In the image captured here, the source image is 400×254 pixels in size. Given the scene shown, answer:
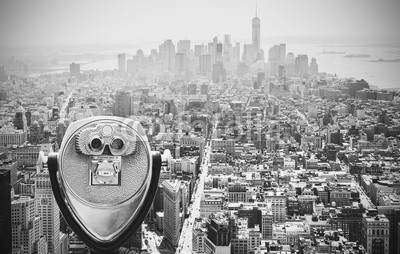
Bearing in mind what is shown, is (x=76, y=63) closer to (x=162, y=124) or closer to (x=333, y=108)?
(x=162, y=124)

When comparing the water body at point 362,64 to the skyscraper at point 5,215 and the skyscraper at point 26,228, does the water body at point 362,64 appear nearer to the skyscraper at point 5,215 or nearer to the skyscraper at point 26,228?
the skyscraper at point 26,228

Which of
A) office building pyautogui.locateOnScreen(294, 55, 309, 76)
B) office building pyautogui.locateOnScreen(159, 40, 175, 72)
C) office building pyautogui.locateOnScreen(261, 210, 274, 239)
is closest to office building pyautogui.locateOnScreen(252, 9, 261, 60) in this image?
office building pyautogui.locateOnScreen(294, 55, 309, 76)

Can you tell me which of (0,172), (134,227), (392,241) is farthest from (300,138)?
(134,227)

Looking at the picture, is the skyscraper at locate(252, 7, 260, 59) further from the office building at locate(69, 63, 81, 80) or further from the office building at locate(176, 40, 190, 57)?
the office building at locate(69, 63, 81, 80)

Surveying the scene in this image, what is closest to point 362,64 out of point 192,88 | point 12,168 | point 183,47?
point 183,47

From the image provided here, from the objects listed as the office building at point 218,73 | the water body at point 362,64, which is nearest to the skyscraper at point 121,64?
the water body at point 362,64

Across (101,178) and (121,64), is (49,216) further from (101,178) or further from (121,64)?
(121,64)
